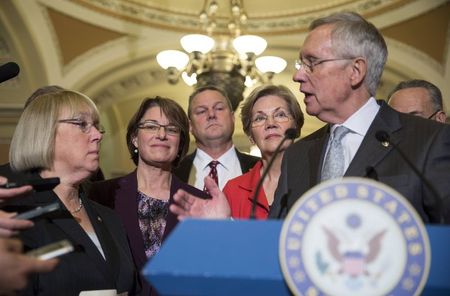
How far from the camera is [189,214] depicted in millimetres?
1588

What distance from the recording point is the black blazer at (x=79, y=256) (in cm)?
181

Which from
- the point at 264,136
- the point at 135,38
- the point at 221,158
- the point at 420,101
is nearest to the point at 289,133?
the point at 264,136

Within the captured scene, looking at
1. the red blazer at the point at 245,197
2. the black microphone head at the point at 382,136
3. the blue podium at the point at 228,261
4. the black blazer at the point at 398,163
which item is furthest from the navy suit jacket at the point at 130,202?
the blue podium at the point at 228,261

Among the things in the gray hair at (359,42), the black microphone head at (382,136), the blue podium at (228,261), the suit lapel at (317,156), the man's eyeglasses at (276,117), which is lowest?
the blue podium at (228,261)

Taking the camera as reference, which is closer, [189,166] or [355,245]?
[355,245]

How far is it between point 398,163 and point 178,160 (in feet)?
4.88

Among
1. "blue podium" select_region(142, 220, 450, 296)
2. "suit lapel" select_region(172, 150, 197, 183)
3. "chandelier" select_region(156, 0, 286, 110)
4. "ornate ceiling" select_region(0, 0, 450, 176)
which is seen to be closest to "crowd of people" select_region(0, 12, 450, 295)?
A: "blue podium" select_region(142, 220, 450, 296)

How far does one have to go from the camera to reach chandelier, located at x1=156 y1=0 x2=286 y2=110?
21.6 ft

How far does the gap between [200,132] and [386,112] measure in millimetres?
1630

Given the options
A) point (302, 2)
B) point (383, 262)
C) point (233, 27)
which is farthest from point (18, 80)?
point (383, 262)

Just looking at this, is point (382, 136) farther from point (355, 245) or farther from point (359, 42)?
point (355, 245)

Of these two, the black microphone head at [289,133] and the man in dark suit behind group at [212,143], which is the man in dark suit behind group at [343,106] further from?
the man in dark suit behind group at [212,143]

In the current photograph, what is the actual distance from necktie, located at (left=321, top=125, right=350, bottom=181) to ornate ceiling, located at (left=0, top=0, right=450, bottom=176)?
20.7ft

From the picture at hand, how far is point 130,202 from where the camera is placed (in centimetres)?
265
